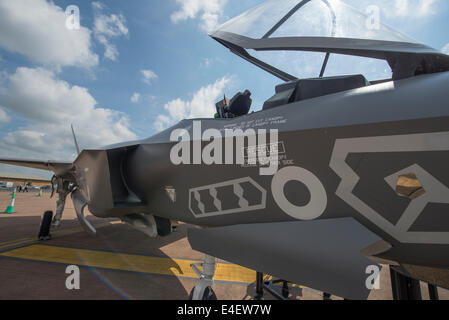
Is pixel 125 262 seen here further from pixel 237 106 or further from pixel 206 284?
pixel 237 106

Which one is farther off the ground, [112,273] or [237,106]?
[237,106]

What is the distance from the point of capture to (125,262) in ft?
13.1

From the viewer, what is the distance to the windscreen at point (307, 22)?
152 cm

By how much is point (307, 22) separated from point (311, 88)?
783 mm

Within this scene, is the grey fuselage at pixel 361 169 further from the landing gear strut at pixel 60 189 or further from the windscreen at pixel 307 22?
the landing gear strut at pixel 60 189

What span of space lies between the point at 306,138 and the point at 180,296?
2754 mm

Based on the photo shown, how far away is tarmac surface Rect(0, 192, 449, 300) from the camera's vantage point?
8.95ft

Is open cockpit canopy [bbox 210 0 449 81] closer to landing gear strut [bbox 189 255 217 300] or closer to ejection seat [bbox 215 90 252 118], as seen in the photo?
ejection seat [bbox 215 90 252 118]

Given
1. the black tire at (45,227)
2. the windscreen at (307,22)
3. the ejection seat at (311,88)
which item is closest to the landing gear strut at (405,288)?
the ejection seat at (311,88)

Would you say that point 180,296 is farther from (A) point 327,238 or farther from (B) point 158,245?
(B) point 158,245

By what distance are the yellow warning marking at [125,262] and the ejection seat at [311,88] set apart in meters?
3.11


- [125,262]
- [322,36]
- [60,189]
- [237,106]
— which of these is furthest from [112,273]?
[322,36]

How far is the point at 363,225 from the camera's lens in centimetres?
117

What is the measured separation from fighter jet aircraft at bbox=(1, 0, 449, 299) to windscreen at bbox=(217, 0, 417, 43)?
1 cm
